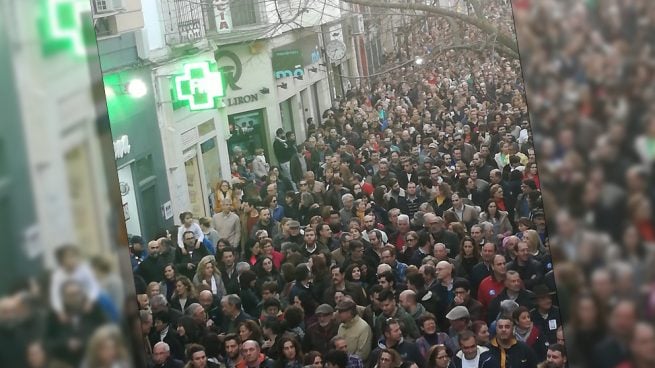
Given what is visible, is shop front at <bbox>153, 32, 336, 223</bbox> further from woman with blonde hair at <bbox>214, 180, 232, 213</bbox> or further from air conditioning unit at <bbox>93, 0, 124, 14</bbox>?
air conditioning unit at <bbox>93, 0, 124, 14</bbox>

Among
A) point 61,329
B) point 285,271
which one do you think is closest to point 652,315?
point 61,329

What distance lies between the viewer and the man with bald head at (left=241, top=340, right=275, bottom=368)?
4.09 meters

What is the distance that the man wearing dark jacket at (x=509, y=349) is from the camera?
3.92 meters

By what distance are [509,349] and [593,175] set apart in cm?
255

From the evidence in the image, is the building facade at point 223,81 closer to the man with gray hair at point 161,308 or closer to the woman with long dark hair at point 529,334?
the man with gray hair at point 161,308

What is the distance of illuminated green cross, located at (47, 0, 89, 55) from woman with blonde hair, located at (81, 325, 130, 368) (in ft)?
1.43

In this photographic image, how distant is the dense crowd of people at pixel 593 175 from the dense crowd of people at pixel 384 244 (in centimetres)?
240

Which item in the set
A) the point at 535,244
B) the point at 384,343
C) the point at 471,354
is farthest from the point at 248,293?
the point at 535,244

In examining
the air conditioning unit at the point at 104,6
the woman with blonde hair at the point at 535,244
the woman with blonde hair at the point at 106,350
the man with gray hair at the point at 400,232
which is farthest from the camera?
the man with gray hair at the point at 400,232

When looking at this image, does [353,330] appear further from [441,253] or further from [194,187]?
[194,187]

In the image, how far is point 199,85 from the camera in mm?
4125

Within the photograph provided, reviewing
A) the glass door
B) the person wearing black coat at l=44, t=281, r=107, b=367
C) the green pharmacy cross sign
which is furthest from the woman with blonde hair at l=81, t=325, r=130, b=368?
the glass door

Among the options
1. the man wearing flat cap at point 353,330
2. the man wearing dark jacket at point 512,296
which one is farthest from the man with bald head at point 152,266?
the man wearing dark jacket at point 512,296

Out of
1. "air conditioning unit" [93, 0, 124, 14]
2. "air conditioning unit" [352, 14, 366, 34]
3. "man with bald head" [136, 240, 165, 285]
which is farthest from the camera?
"air conditioning unit" [352, 14, 366, 34]
